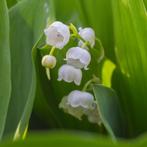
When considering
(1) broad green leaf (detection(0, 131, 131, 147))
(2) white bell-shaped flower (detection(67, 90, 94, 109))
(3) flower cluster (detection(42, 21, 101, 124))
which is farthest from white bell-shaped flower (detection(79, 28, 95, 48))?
(1) broad green leaf (detection(0, 131, 131, 147))

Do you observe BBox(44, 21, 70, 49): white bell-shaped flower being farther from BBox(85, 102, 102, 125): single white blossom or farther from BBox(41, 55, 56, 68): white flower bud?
BBox(85, 102, 102, 125): single white blossom

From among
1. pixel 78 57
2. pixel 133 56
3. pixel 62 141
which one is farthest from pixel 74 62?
pixel 62 141

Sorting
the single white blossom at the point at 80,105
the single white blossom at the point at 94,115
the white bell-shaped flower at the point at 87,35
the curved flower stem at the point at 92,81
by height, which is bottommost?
the single white blossom at the point at 94,115

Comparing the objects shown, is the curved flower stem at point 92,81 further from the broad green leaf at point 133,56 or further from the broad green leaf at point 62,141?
the broad green leaf at point 62,141

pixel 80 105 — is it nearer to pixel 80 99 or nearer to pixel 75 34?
pixel 80 99

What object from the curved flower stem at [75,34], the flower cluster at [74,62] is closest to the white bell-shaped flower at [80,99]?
the flower cluster at [74,62]

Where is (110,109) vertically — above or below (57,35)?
below

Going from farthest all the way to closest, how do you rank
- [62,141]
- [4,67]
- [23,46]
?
[23,46], [4,67], [62,141]
